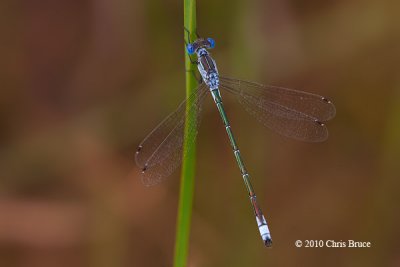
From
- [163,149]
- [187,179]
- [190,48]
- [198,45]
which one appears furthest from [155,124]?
[187,179]

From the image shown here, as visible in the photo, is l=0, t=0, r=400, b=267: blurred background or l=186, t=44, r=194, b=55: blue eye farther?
l=0, t=0, r=400, b=267: blurred background

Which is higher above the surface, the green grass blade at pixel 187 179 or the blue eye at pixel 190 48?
the blue eye at pixel 190 48

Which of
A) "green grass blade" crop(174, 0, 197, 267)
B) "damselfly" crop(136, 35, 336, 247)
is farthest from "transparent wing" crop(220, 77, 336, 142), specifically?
"green grass blade" crop(174, 0, 197, 267)

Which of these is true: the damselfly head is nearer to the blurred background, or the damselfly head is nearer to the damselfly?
the damselfly

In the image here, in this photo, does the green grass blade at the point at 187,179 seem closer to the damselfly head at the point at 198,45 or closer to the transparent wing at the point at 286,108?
the damselfly head at the point at 198,45

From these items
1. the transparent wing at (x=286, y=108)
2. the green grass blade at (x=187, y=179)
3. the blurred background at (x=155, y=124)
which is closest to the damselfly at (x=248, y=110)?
the transparent wing at (x=286, y=108)

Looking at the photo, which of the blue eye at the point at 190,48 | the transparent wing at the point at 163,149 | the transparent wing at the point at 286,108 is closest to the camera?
the blue eye at the point at 190,48

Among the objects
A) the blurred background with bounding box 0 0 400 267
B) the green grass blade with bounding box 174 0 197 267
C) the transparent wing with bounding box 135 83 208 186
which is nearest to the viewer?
the green grass blade with bounding box 174 0 197 267

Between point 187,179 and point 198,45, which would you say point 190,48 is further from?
point 187,179
